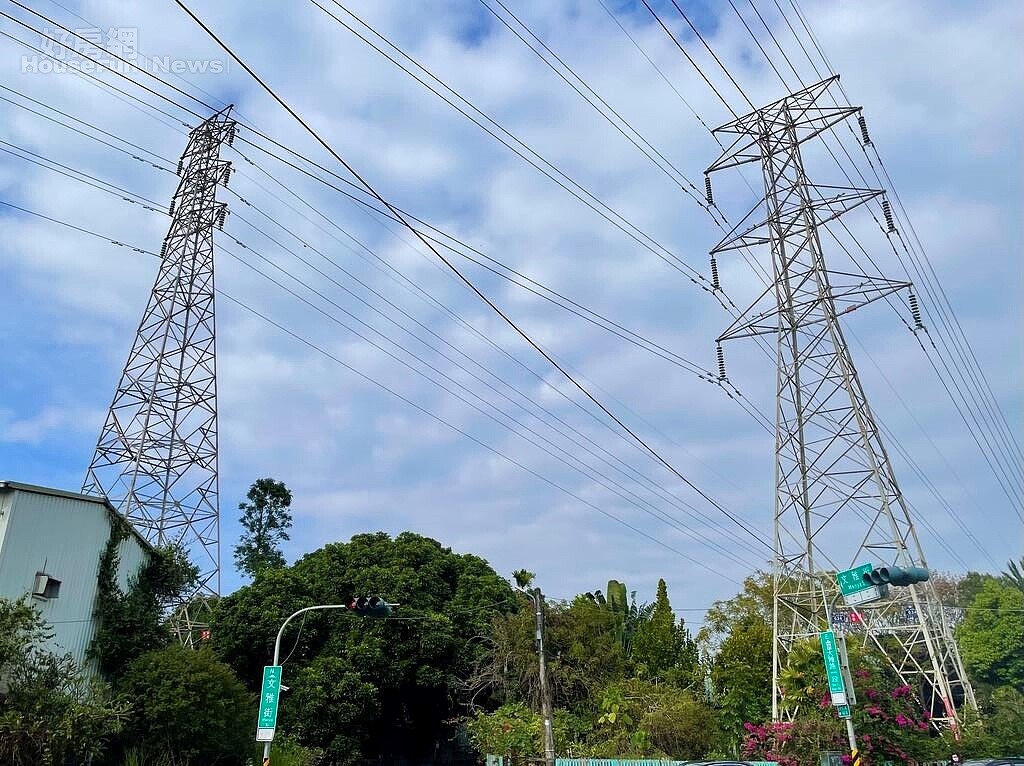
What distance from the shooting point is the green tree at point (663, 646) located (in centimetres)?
3575

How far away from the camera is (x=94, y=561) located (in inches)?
876

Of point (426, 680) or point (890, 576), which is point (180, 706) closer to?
point (426, 680)

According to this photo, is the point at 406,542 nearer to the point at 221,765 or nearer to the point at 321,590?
the point at 321,590

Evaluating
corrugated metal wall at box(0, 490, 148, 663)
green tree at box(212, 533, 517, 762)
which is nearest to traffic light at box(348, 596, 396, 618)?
corrugated metal wall at box(0, 490, 148, 663)

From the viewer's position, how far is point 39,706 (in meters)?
17.5

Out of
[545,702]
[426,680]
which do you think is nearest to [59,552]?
[545,702]

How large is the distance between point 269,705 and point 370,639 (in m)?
13.1

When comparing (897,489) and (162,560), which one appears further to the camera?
(162,560)

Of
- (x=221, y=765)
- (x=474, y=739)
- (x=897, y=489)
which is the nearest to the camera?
(x=897, y=489)

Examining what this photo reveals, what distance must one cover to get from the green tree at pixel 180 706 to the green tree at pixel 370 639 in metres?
5.82

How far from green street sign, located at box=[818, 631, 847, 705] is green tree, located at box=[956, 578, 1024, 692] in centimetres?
3565

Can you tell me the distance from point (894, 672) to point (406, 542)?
21.5 meters

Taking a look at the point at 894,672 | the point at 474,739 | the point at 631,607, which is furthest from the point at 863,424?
the point at 631,607

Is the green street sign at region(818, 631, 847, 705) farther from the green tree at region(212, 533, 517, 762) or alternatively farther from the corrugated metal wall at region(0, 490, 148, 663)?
the corrugated metal wall at region(0, 490, 148, 663)
